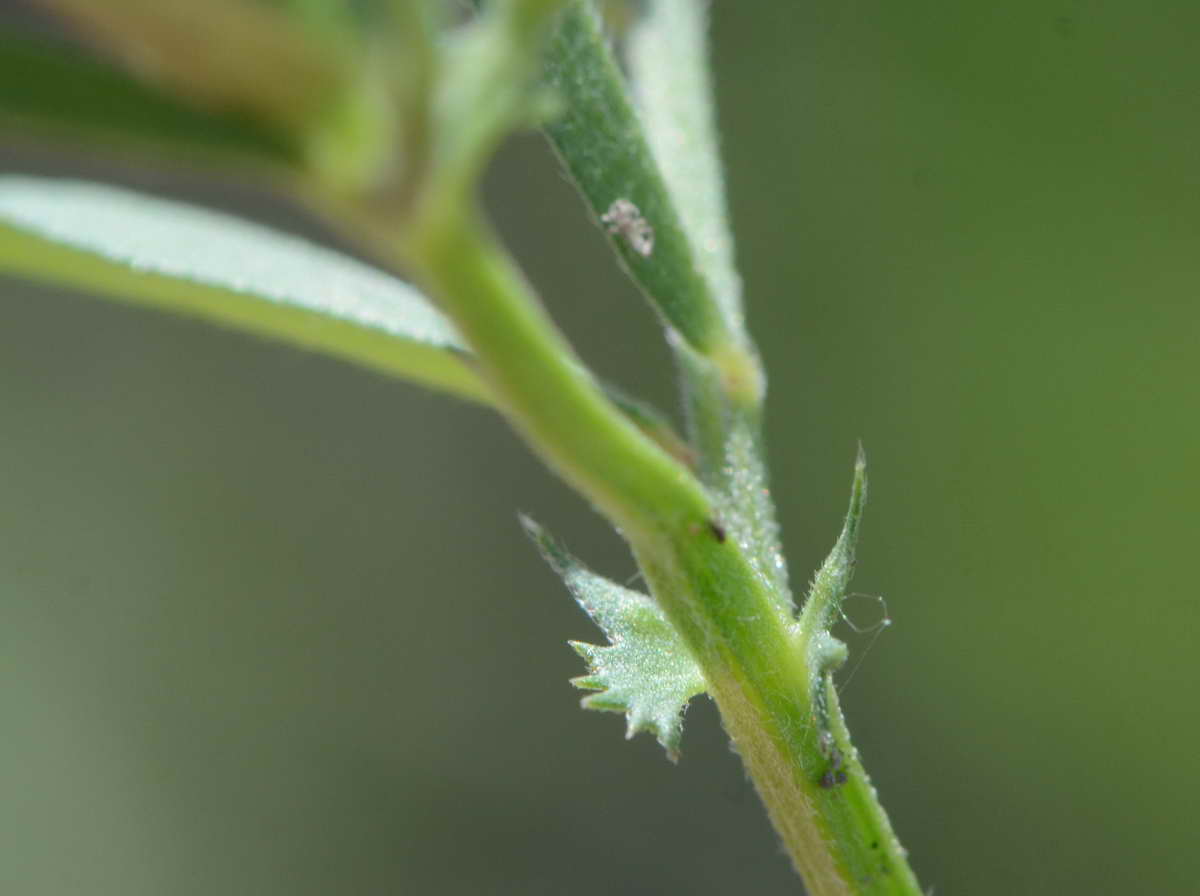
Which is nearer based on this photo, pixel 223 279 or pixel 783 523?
pixel 223 279

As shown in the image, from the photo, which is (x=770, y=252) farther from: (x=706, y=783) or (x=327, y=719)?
(x=327, y=719)

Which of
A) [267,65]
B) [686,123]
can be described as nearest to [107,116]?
[267,65]

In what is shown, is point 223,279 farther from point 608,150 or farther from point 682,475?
point 682,475

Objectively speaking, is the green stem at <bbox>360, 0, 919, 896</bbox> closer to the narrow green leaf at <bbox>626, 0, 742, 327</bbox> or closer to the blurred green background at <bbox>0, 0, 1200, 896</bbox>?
the narrow green leaf at <bbox>626, 0, 742, 327</bbox>

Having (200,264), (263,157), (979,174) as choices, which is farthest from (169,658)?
(263,157)

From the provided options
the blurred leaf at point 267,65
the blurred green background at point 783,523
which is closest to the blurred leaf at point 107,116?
the blurred leaf at point 267,65

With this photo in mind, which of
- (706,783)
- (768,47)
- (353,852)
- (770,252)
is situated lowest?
(706,783)
